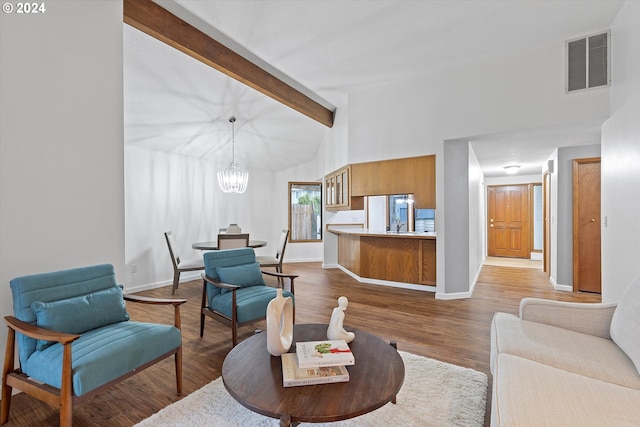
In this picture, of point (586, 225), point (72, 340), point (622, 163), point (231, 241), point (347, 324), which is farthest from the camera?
point (586, 225)

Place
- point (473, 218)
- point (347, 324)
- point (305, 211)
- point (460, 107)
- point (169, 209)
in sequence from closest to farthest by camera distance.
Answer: point (347, 324) → point (460, 107) → point (473, 218) → point (169, 209) → point (305, 211)

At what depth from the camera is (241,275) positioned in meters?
3.11

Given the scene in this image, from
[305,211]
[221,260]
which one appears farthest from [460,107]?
[305,211]

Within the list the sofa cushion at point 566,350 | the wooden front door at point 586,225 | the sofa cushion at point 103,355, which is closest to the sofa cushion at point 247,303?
the sofa cushion at point 103,355

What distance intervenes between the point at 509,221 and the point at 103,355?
9255 millimetres

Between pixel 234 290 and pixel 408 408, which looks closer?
pixel 408 408

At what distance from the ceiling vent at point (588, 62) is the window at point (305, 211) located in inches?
206

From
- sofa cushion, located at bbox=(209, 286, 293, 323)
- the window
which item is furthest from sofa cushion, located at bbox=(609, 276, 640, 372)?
the window

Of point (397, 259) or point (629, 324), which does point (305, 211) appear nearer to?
point (397, 259)

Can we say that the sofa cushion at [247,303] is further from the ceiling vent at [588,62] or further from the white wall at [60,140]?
the ceiling vent at [588,62]

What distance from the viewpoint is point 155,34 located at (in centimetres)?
300

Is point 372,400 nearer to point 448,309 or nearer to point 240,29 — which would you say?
point 448,309

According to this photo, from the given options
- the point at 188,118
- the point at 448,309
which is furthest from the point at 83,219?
the point at 448,309

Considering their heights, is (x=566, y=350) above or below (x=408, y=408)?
above
